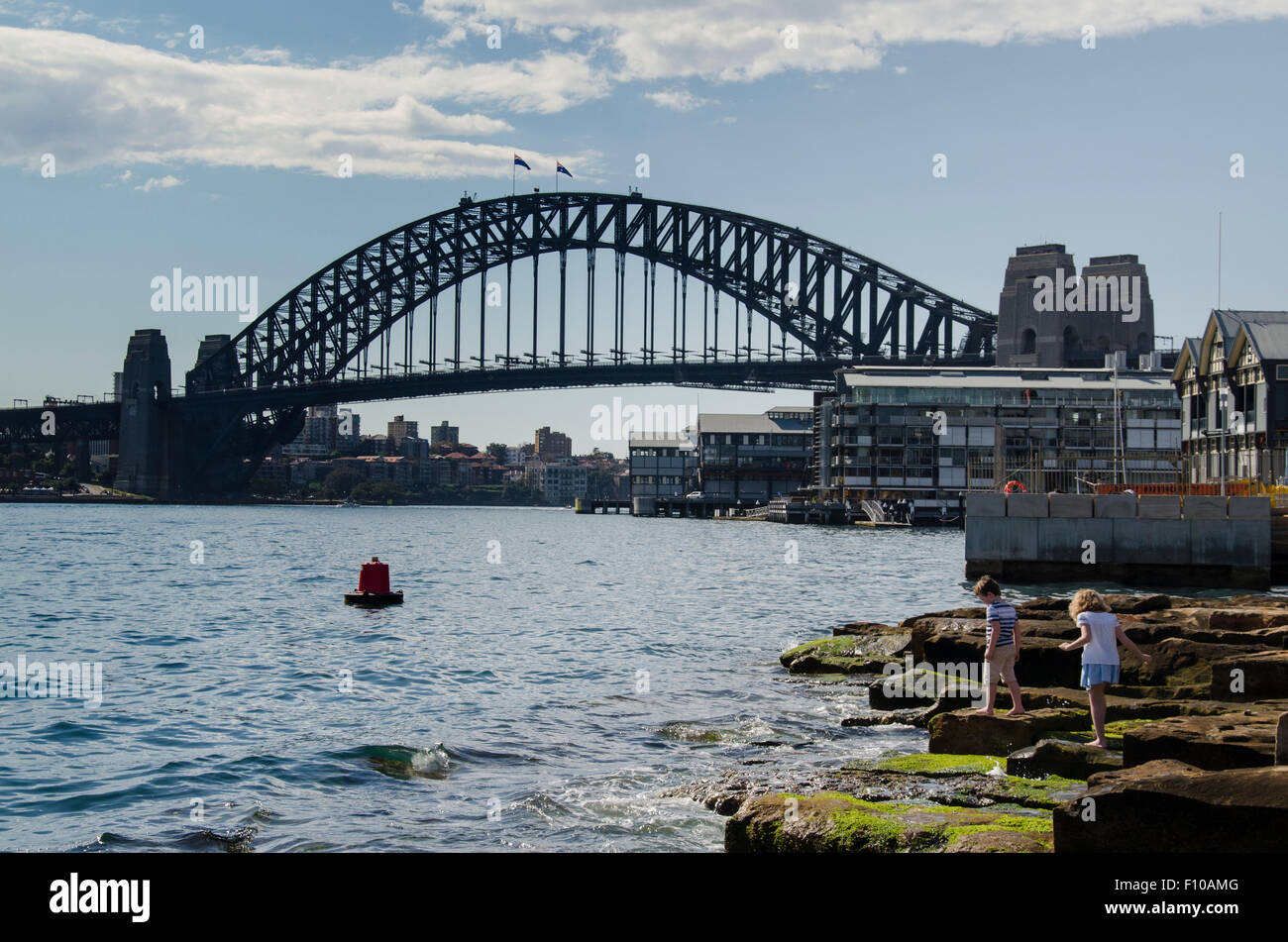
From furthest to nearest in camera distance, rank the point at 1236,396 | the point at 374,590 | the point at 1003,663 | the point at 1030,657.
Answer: the point at 1236,396
the point at 374,590
the point at 1030,657
the point at 1003,663

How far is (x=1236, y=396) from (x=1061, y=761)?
2417 inches

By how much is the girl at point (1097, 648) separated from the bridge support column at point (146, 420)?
156069 mm

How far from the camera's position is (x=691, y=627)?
32594 mm

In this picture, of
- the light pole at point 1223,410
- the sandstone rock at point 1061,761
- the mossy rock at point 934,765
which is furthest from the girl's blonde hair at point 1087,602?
the light pole at point 1223,410

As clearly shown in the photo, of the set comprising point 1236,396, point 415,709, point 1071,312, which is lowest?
point 415,709

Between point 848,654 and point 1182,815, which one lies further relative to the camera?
point 848,654

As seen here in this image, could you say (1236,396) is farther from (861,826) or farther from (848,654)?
(861,826)

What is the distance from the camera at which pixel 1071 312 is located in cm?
13650

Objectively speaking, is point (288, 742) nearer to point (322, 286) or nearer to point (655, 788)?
point (655, 788)

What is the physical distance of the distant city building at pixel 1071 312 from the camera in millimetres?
134000

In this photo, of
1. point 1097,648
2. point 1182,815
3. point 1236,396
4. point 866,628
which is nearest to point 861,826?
point 1182,815

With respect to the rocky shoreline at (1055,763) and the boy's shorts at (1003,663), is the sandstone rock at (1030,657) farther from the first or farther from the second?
the boy's shorts at (1003,663)
